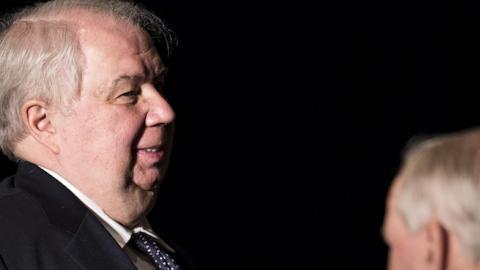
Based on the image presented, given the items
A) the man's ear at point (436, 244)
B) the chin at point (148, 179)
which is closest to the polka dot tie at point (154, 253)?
the chin at point (148, 179)

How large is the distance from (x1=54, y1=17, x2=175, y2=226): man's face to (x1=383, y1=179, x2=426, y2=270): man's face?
889mm

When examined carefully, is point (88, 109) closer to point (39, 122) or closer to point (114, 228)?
point (39, 122)

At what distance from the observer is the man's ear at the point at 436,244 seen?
1512 mm

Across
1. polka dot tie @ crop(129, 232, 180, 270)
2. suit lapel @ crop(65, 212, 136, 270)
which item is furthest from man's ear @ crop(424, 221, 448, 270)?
polka dot tie @ crop(129, 232, 180, 270)

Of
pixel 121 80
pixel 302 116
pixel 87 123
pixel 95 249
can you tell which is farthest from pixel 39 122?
pixel 302 116

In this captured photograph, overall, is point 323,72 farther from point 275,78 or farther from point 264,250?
point 264,250

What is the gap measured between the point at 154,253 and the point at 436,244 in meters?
1.02

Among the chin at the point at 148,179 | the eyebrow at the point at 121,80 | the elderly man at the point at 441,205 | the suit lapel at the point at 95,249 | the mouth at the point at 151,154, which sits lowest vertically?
the suit lapel at the point at 95,249

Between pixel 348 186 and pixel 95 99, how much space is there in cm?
187

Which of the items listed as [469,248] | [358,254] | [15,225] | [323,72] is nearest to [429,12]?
[323,72]

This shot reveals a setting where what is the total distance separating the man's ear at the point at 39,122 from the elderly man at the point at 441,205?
105 centimetres

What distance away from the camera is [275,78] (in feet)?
12.9

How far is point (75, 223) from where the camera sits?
2.26m

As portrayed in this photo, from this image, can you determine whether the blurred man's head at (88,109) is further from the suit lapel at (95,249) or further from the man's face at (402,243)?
the man's face at (402,243)
